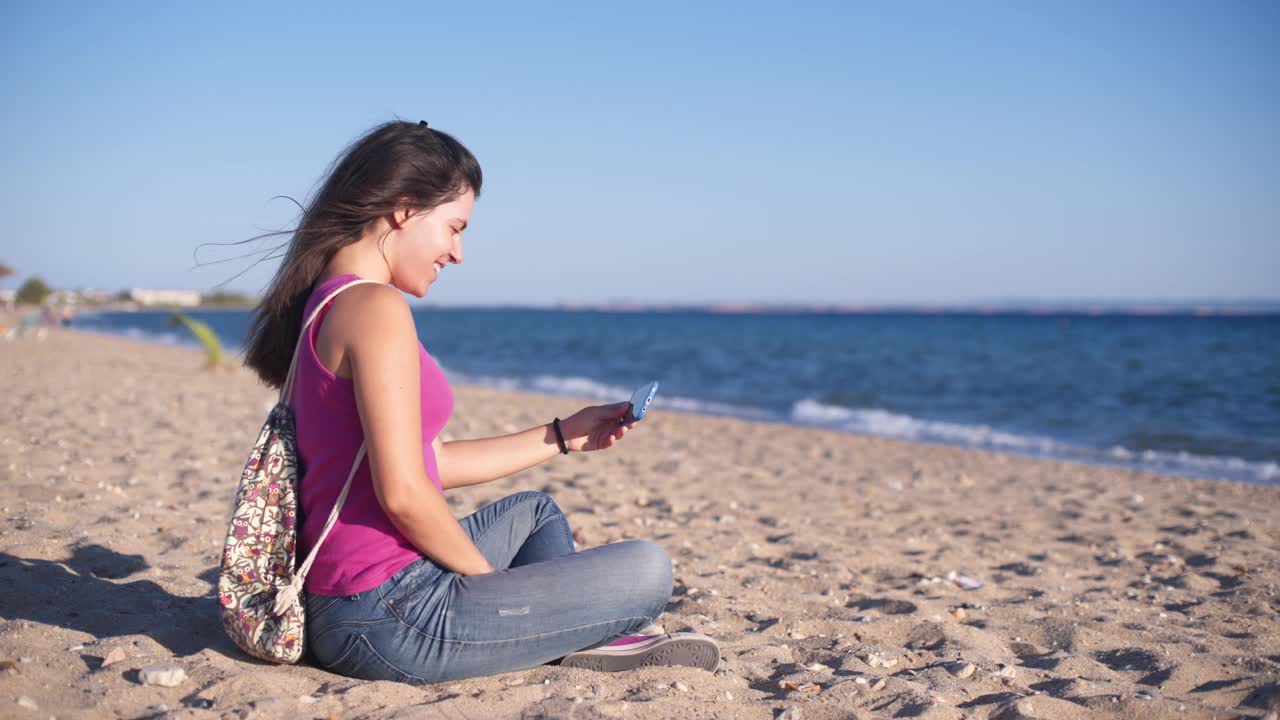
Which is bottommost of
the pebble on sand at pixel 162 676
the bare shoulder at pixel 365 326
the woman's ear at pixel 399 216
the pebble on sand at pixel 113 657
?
the pebble on sand at pixel 113 657

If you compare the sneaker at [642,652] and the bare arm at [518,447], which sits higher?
the bare arm at [518,447]

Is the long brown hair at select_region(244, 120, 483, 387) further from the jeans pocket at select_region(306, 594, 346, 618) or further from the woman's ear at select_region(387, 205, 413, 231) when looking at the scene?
the jeans pocket at select_region(306, 594, 346, 618)

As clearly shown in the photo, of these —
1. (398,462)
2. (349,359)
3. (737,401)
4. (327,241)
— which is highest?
(327,241)

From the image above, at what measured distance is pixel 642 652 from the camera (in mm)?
2281

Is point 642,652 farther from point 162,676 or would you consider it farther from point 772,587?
point 772,587

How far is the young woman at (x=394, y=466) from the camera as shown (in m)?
1.86

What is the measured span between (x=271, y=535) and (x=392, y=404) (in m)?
0.48

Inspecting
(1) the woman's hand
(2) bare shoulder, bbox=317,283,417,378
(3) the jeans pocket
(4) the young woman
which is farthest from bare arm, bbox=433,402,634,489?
(2) bare shoulder, bbox=317,283,417,378

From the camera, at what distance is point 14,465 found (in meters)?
4.62

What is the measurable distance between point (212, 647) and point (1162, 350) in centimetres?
3588

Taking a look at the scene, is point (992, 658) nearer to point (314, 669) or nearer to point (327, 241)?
point (314, 669)

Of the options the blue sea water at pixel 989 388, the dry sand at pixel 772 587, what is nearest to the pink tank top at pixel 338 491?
the dry sand at pixel 772 587

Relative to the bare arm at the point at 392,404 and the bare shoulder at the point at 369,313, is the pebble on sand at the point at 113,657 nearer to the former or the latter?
the bare arm at the point at 392,404

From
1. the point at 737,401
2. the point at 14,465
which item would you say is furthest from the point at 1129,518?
the point at 737,401
